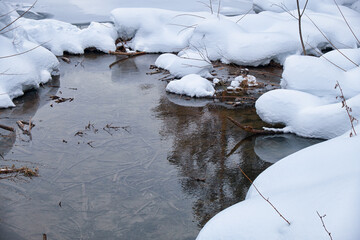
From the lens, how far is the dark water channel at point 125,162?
12.2ft

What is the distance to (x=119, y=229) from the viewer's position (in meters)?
3.58

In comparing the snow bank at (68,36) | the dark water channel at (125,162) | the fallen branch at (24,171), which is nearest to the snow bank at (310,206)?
the dark water channel at (125,162)

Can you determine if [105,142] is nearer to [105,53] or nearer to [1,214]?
[1,214]

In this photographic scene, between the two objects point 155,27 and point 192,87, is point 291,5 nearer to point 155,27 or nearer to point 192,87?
point 155,27

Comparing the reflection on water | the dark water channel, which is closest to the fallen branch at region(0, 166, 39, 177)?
the dark water channel

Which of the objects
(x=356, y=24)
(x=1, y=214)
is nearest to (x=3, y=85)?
(x=1, y=214)

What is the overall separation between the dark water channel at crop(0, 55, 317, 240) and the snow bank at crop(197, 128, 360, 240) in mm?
1135

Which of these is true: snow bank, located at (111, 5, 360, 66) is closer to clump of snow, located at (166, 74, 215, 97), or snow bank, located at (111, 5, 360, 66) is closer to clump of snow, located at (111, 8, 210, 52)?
clump of snow, located at (111, 8, 210, 52)

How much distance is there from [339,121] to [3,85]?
547 cm

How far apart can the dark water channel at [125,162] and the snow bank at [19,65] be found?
226mm

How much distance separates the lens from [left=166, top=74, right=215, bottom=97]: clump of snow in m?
7.26

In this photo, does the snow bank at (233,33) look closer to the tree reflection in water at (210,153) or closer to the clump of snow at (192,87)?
the clump of snow at (192,87)

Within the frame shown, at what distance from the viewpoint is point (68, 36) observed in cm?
1075

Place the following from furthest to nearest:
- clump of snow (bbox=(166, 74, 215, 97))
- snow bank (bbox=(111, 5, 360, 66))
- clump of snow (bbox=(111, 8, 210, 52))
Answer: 1. clump of snow (bbox=(111, 8, 210, 52))
2. snow bank (bbox=(111, 5, 360, 66))
3. clump of snow (bbox=(166, 74, 215, 97))
